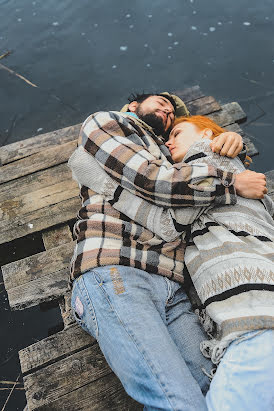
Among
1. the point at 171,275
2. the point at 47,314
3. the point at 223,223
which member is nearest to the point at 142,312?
the point at 171,275

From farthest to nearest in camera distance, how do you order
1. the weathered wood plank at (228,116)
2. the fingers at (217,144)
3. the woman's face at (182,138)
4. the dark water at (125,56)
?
1. the dark water at (125,56)
2. the weathered wood plank at (228,116)
3. the woman's face at (182,138)
4. the fingers at (217,144)

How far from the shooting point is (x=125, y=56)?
212 inches

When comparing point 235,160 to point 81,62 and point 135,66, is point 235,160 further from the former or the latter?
point 81,62

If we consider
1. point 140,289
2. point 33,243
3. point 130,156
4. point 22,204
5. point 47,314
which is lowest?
point 47,314

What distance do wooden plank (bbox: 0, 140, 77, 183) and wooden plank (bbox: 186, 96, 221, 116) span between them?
124cm

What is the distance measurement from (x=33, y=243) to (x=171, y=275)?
1.39 metres

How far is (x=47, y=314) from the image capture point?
3.04 m

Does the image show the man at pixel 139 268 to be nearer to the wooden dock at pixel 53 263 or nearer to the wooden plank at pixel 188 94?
the wooden dock at pixel 53 263

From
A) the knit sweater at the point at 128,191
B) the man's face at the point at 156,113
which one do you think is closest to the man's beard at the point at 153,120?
the man's face at the point at 156,113

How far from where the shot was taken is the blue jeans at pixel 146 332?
165cm

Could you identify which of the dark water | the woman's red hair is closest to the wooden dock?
the woman's red hair

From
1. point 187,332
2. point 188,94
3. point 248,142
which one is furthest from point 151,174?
point 188,94

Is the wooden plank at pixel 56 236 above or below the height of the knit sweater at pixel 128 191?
below

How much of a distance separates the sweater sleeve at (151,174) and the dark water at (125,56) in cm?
214
